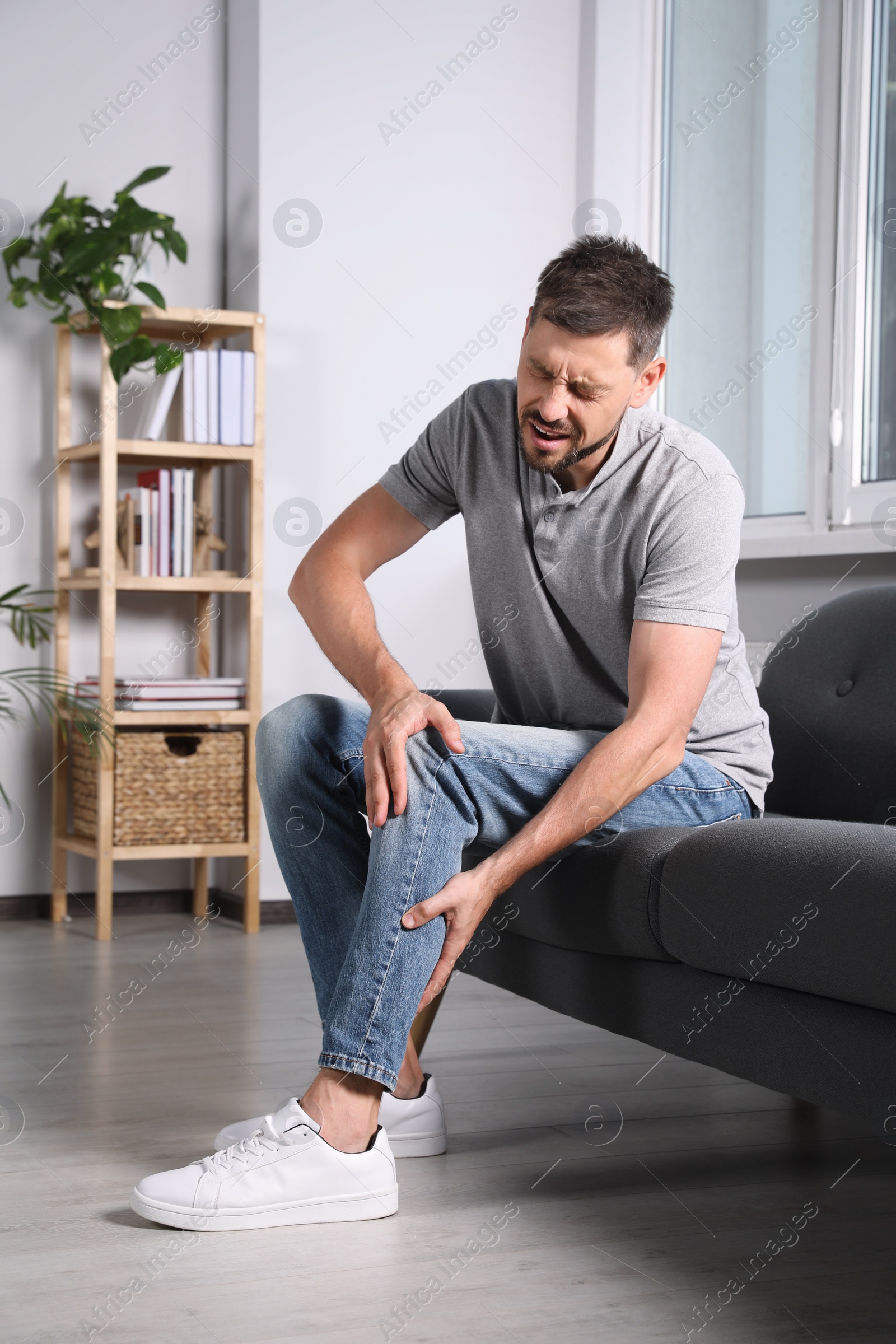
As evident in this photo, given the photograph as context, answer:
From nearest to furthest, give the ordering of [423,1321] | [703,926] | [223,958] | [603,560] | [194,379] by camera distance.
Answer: [423,1321], [703,926], [603,560], [223,958], [194,379]

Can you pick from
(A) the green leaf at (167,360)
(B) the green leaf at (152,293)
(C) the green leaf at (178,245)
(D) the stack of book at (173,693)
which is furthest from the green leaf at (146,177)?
(D) the stack of book at (173,693)

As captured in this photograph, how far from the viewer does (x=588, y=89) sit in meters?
3.75

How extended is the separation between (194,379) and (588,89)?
56.4 inches

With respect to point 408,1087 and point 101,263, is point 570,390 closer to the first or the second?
point 408,1087

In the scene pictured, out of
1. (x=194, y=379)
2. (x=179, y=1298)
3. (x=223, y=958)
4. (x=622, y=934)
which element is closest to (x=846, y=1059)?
(x=622, y=934)

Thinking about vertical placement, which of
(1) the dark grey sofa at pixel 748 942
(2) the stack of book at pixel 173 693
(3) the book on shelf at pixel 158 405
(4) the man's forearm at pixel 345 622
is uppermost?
(3) the book on shelf at pixel 158 405

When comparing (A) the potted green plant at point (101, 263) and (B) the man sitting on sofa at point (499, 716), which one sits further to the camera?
(A) the potted green plant at point (101, 263)

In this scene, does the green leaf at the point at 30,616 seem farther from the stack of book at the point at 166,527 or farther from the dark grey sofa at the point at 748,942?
the dark grey sofa at the point at 748,942

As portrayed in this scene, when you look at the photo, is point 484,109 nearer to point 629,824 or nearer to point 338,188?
point 338,188

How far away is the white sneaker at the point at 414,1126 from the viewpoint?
5.30 feet

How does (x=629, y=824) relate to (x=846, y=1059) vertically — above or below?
above

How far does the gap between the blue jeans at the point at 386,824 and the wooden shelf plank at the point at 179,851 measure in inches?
63.7

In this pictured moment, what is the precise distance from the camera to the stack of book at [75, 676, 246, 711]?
10.6 ft

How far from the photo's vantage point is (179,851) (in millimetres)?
3219
